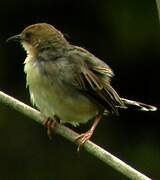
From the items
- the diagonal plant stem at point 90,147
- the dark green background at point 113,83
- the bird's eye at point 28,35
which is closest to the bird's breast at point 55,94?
the diagonal plant stem at point 90,147

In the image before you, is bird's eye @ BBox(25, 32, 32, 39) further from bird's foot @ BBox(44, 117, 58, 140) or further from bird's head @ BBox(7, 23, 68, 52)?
bird's foot @ BBox(44, 117, 58, 140)

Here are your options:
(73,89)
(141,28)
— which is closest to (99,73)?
(73,89)

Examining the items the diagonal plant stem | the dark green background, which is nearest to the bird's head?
the diagonal plant stem

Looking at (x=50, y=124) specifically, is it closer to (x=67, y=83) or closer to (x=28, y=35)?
(x=67, y=83)

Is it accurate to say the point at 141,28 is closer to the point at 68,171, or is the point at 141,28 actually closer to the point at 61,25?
the point at 61,25

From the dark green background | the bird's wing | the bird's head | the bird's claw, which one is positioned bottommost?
the dark green background

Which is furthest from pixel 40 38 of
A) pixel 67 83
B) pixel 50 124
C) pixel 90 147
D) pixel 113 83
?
pixel 113 83
